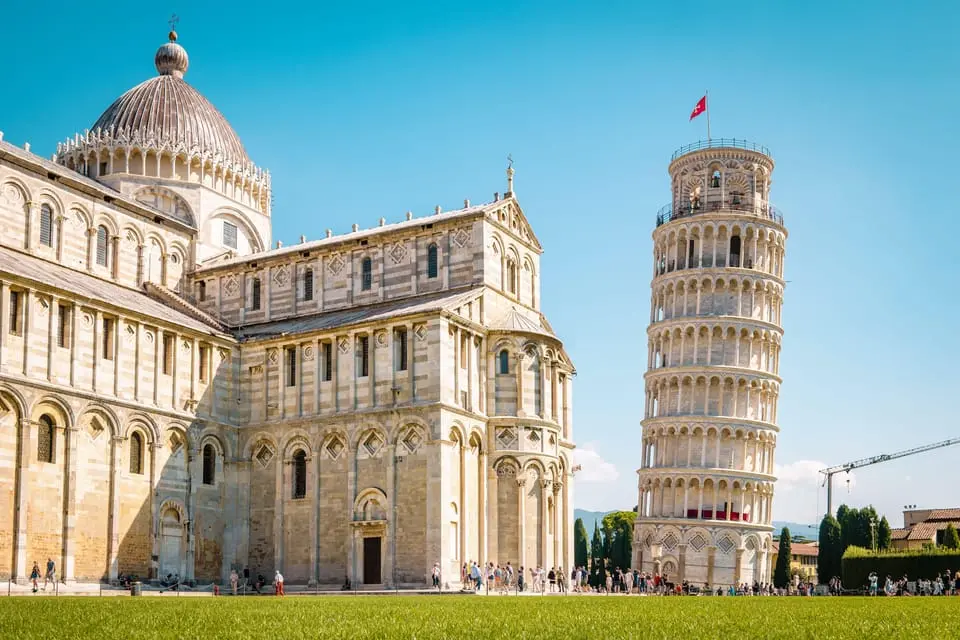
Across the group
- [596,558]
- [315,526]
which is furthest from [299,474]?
[596,558]

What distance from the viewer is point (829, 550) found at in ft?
285

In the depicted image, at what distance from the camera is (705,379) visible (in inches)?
A: 3270

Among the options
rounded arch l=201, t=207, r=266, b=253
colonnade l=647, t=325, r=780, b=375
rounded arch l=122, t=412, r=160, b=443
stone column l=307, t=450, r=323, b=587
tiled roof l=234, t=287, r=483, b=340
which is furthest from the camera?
colonnade l=647, t=325, r=780, b=375

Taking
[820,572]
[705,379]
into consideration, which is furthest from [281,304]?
[820,572]

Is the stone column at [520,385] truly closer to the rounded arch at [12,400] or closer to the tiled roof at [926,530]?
the rounded arch at [12,400]

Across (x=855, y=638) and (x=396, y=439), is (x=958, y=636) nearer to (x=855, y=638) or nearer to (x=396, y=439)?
(x=855, y=638)

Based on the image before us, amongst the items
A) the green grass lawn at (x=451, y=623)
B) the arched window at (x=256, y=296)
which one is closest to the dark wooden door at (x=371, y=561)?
the arched window at (x=256, y=296)

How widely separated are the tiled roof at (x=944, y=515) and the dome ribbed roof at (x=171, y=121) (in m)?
80.9

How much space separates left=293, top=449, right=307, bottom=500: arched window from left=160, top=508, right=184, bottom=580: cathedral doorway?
5164 mm

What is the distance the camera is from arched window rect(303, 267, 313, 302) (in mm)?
55844

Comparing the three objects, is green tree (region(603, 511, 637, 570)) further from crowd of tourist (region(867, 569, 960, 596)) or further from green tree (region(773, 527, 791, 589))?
crowd of tourist (region(867, 569, 960, 596))

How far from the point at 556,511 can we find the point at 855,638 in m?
35.8

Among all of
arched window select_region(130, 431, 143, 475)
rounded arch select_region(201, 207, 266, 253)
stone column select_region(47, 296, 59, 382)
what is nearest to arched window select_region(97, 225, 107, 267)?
rounded arch select_region(201, 207, 266, 253)

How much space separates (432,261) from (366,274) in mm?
3486
